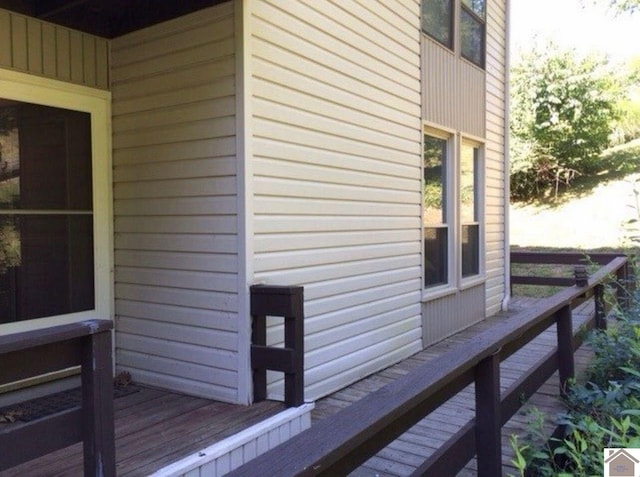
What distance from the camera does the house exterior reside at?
10.8 feet

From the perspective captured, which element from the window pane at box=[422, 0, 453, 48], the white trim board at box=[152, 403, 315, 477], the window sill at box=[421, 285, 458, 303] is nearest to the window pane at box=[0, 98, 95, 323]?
the white trim board at box=[152, 403, 315, 477]

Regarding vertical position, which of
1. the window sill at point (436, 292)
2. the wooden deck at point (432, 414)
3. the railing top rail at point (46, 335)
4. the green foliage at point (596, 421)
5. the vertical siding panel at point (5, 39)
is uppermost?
the vertical siding panel at point (5, 39)

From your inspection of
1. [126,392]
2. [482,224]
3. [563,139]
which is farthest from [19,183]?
[563,139]

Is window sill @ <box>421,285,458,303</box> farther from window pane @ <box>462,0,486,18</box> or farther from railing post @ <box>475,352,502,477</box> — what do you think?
railing post @ <box>475,352,502,477</box>

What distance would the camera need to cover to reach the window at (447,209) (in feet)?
19.5

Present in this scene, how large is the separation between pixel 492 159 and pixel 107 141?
521 centimetres

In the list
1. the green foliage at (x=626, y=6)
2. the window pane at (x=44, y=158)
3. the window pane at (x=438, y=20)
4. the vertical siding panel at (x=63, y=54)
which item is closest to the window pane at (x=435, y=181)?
the window pane at (x=438, y=20)

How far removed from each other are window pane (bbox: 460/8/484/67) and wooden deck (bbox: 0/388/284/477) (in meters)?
5.16

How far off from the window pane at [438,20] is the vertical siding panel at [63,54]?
3.60 metres

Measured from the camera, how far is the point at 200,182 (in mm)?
3463

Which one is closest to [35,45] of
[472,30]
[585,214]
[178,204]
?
[178,204]

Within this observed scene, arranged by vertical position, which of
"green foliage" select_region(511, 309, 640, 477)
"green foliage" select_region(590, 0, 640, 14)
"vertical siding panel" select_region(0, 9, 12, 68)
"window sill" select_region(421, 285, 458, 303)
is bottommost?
"green foliage" select_region(511, 309, 640, 477)

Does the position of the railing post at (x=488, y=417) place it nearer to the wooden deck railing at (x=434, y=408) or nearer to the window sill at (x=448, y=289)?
the wooden deck railing at (x=434, y=408)

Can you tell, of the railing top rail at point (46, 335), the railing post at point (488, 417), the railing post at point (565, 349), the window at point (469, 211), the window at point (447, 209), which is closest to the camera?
the railing top rail at point (46, 335)
